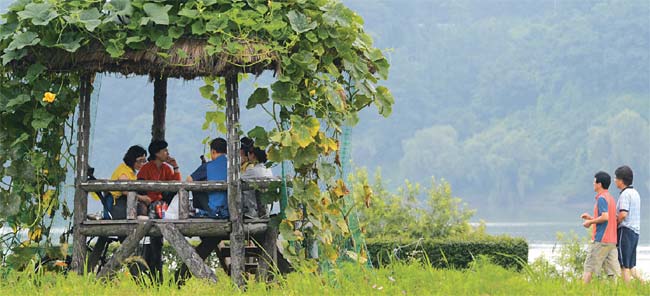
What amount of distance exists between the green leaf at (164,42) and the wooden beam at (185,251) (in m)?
1.63

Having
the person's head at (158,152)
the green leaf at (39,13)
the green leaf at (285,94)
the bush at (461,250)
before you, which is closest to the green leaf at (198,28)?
the green leaf at (285,94)

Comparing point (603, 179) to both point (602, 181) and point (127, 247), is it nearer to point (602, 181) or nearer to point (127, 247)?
point (602, 181)

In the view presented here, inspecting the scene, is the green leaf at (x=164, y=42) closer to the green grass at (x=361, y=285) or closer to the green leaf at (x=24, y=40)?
the green leaf at (x=24, y=40)

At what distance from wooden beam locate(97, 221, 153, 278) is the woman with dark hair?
47 cm

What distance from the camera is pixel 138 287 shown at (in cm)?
877

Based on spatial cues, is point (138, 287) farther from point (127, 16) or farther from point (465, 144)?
point (465, 144)

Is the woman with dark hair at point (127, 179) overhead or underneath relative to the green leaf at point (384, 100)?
underneath

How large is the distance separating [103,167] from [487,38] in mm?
32389

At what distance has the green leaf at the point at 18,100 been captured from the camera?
381 inches

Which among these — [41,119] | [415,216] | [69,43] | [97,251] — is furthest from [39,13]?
[415,216]

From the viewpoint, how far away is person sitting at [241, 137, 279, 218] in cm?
998

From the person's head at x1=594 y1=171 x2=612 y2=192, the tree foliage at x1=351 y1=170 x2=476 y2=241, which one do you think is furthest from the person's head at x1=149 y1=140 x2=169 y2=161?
the tree foliage at x1=351 y1=170 x2=476 y2=241

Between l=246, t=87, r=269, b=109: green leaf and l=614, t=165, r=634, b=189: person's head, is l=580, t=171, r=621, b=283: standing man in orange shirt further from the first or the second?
l=246, t=87, r=269, b=109: green leaf

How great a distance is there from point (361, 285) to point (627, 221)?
160 inches
